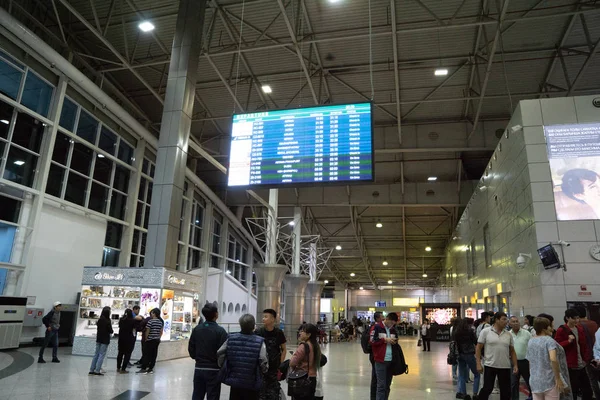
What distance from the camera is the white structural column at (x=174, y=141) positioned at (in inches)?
490

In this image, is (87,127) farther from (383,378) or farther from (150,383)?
(383,378)

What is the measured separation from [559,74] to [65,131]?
19.5 m

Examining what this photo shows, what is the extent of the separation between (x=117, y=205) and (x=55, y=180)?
367 centimetres

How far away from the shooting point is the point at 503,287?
14.3 metres

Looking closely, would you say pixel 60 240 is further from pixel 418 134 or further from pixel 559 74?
pixel 559 74

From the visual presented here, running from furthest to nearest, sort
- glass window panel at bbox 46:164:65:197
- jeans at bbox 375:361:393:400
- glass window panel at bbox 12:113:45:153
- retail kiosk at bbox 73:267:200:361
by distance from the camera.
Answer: glass window panel at bbox 46:164:65:197
glass window panel at bbox 12:113:45:153
retail kiosk at bbox 73:267:200:361
jeans at bbox 375:361:393:400

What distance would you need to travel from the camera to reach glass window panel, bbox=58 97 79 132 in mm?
16420

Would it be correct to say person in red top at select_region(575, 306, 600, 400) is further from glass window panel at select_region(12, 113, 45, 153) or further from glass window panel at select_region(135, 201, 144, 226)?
glass window panel at select_region(135, 201, 144, 226)

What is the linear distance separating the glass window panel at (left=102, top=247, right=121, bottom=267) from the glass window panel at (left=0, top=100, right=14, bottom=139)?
6.53 meters

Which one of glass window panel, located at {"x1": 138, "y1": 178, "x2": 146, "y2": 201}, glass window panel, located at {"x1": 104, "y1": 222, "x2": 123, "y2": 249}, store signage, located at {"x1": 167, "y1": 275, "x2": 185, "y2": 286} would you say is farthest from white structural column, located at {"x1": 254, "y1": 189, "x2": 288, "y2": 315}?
store signage, located at {"x1": 167, "y1": 275, "x2": 185, "y2": 286}

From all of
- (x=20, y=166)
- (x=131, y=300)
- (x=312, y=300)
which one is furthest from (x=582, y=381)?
(x=312, y=300)

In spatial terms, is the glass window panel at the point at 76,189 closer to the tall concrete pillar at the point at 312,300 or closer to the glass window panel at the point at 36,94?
the glass window panel at the point at 36,94

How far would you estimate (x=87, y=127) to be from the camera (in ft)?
58.5

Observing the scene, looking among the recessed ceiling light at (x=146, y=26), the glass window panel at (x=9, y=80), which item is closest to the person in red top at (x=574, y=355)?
the recessed ceiling light at (x=146, y=26)
